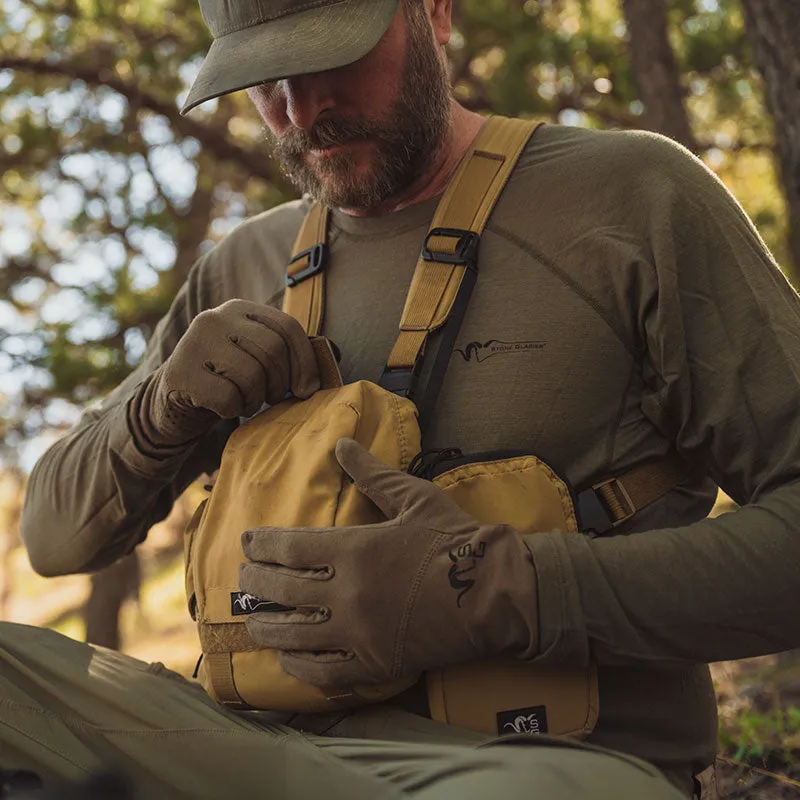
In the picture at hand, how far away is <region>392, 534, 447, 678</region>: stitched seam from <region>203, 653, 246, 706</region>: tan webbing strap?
35cm

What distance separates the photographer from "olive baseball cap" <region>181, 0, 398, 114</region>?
6.76ft

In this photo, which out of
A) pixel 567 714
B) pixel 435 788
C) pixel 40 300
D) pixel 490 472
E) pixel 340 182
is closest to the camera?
pixel 435 788

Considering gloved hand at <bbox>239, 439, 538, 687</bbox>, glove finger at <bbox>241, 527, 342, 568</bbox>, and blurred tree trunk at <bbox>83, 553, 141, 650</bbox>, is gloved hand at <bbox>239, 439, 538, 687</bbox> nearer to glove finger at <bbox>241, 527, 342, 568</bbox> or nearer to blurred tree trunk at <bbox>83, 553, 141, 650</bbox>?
glove finger at <bbox>241, 527, 342, 568</bbox>

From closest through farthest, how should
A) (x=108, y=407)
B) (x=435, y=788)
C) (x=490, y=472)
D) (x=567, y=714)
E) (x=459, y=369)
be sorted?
(x=435, y=788)
(x=567, y=714)
(x=490, y=472)
(x=459, y=369)
(x=108, y=407)

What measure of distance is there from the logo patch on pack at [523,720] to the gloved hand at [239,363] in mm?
744

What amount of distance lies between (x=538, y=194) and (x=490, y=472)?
2.20ft

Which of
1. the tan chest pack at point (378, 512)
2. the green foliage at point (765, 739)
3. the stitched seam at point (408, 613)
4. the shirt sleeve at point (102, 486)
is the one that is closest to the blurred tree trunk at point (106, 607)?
the shirt sleeve at point (102, 486)

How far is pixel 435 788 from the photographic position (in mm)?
1442

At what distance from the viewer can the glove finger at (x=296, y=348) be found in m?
2.08

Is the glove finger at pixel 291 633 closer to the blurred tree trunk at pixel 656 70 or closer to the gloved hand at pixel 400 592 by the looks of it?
the gloved hand at pixel 400 592

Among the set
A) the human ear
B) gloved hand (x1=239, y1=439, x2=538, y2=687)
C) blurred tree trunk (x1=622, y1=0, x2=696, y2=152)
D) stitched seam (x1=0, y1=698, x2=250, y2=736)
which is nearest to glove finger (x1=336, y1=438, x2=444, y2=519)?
gloved hand (x1=239, y1=439, x2=538, y2=687)

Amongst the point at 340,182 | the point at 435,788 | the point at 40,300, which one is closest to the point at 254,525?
the point at 435,788

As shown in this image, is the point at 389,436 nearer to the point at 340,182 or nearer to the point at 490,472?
the point at 490,472

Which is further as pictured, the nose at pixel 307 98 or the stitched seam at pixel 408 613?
the nose at pixel 307 98
